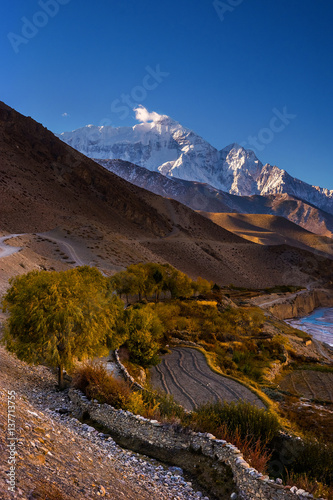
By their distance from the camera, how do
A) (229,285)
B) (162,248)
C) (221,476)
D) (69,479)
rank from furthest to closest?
(162,248)
(229,285)
(221,476)
(69,479)

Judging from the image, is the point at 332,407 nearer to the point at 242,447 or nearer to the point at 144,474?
the point at 242,447

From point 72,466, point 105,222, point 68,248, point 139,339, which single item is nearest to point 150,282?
point 139,339

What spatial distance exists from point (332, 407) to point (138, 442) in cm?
1618

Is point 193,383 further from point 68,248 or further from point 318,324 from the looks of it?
point 318,324

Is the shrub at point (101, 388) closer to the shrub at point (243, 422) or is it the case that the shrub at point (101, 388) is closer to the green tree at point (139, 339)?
the shrub at point (243, 422)

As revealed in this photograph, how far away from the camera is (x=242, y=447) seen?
9.20 metres

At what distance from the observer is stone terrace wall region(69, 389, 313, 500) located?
7312 millimetres

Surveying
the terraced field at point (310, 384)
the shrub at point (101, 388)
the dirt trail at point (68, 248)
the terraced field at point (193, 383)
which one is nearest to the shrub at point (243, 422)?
the shrub at point (101, 388)

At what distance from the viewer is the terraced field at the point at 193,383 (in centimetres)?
1702

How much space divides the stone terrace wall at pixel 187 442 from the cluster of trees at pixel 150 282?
2641 centimetres

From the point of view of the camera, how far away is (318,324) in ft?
240

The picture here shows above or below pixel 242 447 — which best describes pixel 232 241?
above

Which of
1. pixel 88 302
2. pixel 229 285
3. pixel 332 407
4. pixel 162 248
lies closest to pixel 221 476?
pixel 88 302

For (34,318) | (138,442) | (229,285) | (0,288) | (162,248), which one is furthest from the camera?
(162,248)
